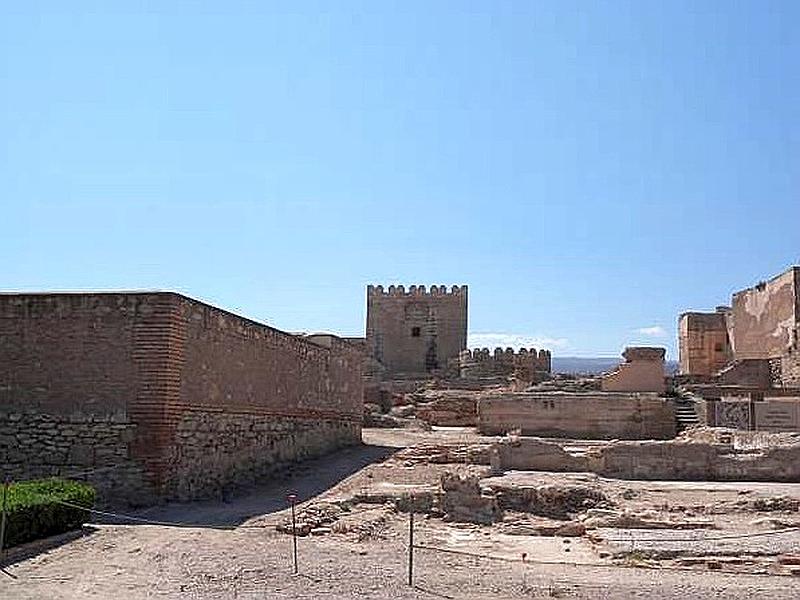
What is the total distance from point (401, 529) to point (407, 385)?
104 ft

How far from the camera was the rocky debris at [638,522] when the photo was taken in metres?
13.5

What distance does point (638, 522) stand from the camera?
1358cm

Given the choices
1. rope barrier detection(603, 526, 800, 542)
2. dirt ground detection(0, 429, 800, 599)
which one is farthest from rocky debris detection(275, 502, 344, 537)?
rope barrier detection(603, 526, 800, 542)

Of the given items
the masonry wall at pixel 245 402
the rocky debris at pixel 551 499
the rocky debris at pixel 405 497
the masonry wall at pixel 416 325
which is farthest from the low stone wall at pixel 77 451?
the masonry wall at pixel 416 325

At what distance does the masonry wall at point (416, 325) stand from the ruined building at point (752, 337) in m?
17.4

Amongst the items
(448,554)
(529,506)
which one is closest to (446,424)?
(529,506)

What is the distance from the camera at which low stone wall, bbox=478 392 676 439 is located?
23938mm

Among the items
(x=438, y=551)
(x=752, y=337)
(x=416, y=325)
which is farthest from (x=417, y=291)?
(x=438, y=551)

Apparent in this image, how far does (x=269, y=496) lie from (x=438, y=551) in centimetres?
563

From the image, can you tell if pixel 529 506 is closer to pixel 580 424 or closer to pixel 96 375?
pixel 96 375

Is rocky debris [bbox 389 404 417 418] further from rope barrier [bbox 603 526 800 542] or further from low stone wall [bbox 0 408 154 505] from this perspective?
rope barrier [bbox 603 526 800 542]

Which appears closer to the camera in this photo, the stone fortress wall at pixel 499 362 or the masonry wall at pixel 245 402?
the masonry wall at pixel 245 402

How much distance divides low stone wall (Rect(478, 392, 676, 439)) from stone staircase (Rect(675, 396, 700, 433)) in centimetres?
33

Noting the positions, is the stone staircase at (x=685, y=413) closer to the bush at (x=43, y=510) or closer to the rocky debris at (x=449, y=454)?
the rocky debris at (x=449, y=454)
